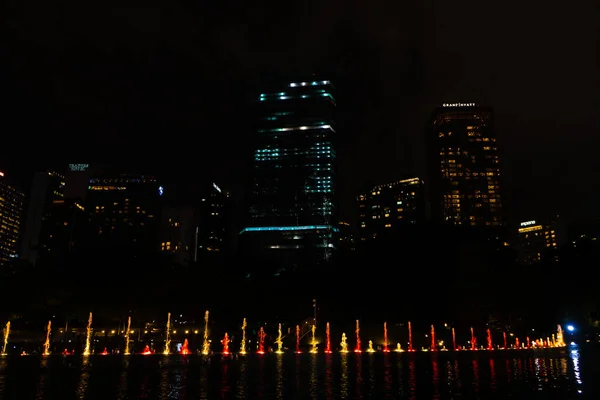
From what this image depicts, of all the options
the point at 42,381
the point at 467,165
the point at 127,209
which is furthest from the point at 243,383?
the point at 127,209

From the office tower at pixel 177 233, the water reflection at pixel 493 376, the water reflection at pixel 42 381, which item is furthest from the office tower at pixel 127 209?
the water reflection at pixel 493 376

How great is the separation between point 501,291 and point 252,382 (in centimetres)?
3953

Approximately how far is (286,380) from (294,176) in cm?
15675

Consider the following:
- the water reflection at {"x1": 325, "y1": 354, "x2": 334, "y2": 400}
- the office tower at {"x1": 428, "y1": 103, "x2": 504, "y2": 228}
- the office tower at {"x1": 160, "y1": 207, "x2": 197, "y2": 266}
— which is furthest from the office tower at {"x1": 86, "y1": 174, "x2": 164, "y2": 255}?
the water reflection at {"x1": 325, "y1": 354, "x2": 334, "y2": 400}

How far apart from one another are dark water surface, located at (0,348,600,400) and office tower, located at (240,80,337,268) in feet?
436

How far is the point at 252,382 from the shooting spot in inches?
984

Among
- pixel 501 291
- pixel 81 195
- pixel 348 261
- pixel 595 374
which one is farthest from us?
pixel 81 195

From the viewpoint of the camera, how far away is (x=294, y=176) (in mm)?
181625

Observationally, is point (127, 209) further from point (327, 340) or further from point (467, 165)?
point (327, 340)

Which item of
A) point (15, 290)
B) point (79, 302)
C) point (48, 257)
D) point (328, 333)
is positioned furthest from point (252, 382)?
point (48, 257)

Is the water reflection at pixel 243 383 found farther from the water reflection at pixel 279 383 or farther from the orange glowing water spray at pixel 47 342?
the orange glowing water spray at pixel 47 342

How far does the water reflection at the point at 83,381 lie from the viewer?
→ 68.2 ft

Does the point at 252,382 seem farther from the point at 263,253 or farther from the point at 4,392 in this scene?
the point at 263,253

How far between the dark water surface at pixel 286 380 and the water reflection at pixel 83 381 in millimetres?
45
